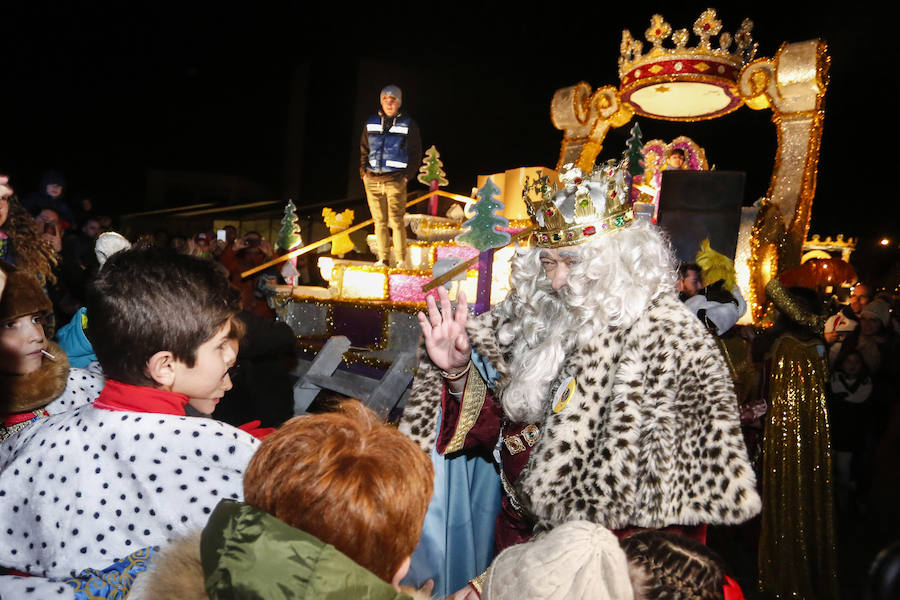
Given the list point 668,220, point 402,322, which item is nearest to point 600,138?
point 668,220

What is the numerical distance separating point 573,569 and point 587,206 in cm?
156

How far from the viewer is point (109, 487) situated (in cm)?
129

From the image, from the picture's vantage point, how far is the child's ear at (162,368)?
1454 millimetres

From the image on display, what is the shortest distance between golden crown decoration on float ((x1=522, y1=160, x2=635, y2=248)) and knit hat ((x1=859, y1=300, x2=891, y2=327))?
18.0 ft

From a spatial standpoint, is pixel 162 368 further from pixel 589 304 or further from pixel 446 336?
pixel 589 304

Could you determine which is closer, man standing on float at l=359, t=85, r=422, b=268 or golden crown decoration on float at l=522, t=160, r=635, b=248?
golden crown decoration on float at l=522, t=160, r=635, b=248

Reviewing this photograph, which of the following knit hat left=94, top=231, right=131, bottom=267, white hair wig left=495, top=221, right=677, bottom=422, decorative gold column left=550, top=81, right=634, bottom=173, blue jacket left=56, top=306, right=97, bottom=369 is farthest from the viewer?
decorative gold column left=550, top=81, right=634, bottom=173

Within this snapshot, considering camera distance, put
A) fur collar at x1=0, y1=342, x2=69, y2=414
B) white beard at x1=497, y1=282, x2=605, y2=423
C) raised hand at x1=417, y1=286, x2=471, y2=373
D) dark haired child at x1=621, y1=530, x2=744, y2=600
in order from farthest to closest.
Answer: raised hand at x1=417, y1=286, x2=471, y2=373 → white beard at x1=497, y1=282, x2=605, y2=423 → fur collar at x1=0, y1=342, x2=69, y2=414 → dark haired child at x1=621, y1=530, x2=744, y2=600

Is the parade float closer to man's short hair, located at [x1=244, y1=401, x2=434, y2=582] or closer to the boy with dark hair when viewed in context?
the boy with dark hair

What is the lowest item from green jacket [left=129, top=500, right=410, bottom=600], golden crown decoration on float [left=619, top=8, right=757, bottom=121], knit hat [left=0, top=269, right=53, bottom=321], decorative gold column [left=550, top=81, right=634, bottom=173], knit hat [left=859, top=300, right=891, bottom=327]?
green jacket [left=129, top=500, right=410, bottom=600]

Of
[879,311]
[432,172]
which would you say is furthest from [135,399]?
[432,172]

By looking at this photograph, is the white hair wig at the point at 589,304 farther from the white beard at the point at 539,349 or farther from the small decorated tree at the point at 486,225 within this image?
the small decorated tree at the point at 486,225

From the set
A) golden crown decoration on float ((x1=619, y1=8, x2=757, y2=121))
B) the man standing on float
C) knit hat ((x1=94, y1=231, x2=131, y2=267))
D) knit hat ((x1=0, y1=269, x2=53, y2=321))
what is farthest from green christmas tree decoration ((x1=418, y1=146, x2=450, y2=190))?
knit hat ((x1=0, y1=269, x2=53, y2=321))

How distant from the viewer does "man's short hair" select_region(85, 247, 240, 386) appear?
144cm
